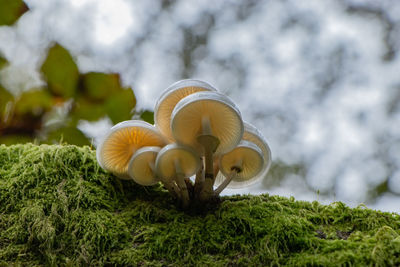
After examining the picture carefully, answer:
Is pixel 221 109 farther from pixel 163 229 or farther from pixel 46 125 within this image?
pixel 46 125

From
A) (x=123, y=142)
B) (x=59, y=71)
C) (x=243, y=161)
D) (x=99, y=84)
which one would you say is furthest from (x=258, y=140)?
(x=59, y=71)

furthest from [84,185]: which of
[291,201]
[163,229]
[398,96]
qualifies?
[398,96]

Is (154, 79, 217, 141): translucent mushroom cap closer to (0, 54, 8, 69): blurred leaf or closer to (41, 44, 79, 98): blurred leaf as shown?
(41, 44, 79, 98): blurred leaf

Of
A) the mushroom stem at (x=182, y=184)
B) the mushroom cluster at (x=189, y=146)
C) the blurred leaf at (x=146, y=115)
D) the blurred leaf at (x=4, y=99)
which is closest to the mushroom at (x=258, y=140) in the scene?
the mushroom cluster at (x=189, y=146)

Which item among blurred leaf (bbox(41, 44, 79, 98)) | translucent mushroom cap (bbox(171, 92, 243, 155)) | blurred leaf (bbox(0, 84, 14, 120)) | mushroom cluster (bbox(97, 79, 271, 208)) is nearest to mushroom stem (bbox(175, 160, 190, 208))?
mushroom cluster (bbox(97, 79, 271, 208))

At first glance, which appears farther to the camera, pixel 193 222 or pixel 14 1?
pixel 14 1

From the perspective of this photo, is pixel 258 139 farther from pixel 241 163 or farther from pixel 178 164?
pixel 178 164
